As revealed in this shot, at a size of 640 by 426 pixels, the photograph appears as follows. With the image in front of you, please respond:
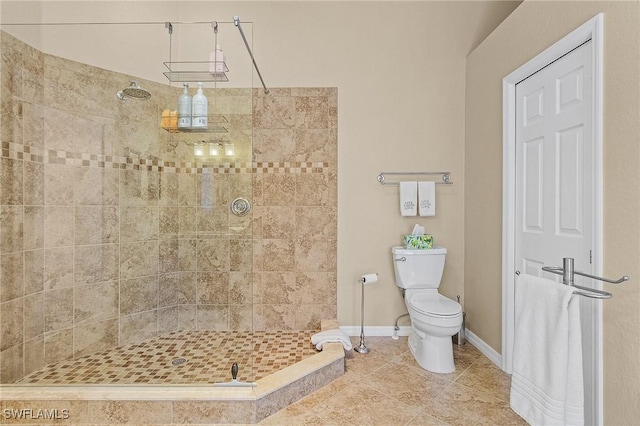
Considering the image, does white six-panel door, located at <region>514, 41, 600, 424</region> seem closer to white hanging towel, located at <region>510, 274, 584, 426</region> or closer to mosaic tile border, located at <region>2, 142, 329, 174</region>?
white hanging towel, located at <region>510, 274, 584, 426</region>

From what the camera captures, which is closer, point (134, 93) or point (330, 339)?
point (134, 93)

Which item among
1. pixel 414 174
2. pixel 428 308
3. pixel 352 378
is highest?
pixel 414 174

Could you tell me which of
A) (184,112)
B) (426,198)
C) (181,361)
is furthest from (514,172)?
(181,361)

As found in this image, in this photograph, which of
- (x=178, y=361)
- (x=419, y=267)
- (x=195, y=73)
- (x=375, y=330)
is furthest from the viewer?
(x=375, y=330)

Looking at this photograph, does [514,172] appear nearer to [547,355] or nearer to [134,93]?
[547,355]

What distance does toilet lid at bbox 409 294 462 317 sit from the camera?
210cm

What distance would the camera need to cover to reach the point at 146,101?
7.28 feet

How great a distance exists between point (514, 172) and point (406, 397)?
1.61 m

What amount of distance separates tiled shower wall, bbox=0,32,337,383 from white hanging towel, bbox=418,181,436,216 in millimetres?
1413

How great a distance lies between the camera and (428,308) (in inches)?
85.4

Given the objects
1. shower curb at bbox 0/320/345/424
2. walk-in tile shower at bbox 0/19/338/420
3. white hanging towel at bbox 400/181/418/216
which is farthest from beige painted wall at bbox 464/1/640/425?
walk-in tile shower at bbox 0/19/338/420

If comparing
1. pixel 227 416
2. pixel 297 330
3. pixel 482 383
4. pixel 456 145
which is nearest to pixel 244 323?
pixel 297 330

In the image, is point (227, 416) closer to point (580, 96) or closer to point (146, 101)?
point (146, 101)

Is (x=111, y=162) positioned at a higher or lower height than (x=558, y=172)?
higher
